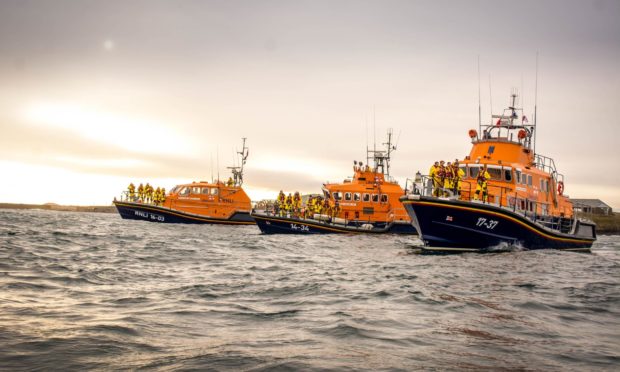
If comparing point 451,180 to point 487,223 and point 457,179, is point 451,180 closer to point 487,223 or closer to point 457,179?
point 457,179

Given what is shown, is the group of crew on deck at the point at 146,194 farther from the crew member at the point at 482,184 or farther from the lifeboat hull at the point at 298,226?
the crew member at the point at 482,184

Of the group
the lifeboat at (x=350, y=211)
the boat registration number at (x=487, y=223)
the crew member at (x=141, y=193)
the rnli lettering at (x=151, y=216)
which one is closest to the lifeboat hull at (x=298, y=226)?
the lifeboat at (x=350, y=211)

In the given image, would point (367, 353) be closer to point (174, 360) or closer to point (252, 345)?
point (252, 345)

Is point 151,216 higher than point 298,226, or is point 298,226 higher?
point 151,216

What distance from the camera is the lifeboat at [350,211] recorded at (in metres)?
29.3

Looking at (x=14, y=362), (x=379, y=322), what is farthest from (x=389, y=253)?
(x=14, y=362)

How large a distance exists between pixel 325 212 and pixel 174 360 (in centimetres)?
2689

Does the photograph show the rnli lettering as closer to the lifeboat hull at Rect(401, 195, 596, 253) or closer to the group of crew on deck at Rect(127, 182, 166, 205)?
the group of crew on deck at Rect(127, 182, 166, 205)

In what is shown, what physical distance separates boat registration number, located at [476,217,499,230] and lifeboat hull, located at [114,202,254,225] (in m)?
25.8

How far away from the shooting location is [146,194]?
4162 centimetres

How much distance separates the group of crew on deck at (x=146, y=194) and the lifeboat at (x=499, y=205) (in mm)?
25469

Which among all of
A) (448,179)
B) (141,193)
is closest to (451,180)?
(448,179)

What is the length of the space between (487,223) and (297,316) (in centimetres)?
1233

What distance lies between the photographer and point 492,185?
780 inches
